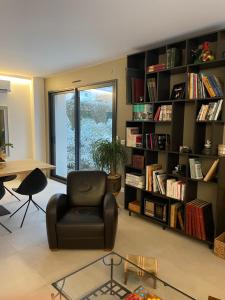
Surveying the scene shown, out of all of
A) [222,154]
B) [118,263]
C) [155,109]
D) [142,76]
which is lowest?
[118,263]

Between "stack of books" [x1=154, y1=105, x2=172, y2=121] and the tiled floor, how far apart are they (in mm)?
1586

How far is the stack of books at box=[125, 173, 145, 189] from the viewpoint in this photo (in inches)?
141

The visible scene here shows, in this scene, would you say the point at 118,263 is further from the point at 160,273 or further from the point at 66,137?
the point at 66,137

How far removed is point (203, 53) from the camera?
280 cm

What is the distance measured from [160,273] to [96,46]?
3.06m

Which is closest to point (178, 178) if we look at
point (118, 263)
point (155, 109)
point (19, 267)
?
point (155, 109)

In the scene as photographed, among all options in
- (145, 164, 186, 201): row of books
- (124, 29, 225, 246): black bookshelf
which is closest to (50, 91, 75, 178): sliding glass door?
(124, 29, 225, 246): black bookshelf

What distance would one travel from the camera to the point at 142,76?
12.3ft

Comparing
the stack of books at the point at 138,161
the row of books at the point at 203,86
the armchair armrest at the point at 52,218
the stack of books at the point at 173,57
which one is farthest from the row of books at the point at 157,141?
the armchair armrest at the point at 52,218

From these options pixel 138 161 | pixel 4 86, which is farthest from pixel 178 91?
pixel 4 86

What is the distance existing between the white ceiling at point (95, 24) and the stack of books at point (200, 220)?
2158 millimetres

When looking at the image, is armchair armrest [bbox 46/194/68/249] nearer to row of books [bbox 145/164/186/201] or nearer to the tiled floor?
the tiled floor

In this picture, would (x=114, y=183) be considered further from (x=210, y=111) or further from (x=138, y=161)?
→ (x=210, y=111)

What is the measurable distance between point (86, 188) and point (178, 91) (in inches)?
71.0
